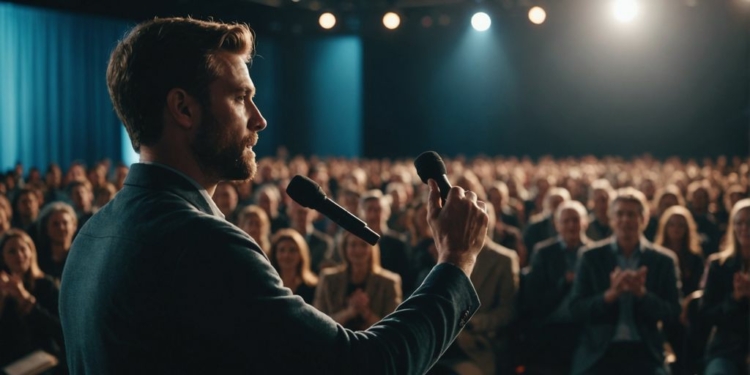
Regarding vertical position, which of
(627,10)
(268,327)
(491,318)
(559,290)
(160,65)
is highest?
(627,10)

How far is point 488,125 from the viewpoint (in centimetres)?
2833

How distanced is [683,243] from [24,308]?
4971mm

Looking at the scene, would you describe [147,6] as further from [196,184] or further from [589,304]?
[196,184]

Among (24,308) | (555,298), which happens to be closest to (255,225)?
(24,308)

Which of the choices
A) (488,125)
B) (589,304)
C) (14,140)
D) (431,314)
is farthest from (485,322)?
(488,125)

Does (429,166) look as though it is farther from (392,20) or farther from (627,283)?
(392,20)

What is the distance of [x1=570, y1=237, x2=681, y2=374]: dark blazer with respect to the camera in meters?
5.11

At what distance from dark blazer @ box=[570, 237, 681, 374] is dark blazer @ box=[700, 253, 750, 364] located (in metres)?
0.20

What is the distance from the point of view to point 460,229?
4.73ft

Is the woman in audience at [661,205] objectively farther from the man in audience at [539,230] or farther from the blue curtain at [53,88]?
the blue curtain at [53,88]

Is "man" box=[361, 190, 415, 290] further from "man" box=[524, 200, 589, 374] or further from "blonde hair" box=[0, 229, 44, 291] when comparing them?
"blonde hair" box=[0, 229, 44, 291]

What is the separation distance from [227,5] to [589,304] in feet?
48.8

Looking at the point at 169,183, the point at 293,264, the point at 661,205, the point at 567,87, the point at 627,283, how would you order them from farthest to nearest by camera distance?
the point at 567,87
the point at 661,205
the point at 293,264
the point at 627,283
the point at 169,183

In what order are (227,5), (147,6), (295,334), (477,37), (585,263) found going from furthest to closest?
(477,37) → (227,5) → (147,6) → (585,263) → (295,334)
